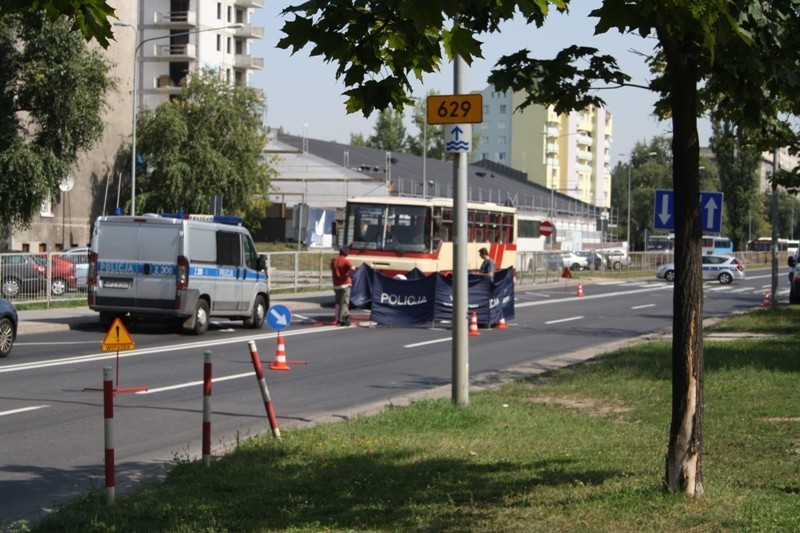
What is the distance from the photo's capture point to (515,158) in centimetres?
13112

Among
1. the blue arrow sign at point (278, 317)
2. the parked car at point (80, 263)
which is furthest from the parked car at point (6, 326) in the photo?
the parked car at point (80, 263)

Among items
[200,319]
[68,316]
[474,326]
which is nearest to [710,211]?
[474,326]

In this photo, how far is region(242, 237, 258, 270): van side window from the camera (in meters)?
26.1

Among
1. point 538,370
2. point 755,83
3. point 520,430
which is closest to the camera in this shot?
point 755,83

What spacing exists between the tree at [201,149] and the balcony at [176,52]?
2406 centimetres

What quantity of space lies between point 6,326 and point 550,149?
4228 inches

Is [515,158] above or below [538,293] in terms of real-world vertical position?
above

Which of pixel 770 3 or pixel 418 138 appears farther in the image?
pixel 418 138

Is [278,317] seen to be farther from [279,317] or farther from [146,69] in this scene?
[146,69]

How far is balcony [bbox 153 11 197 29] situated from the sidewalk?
161ft

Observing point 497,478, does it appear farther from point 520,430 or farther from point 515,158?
point 515,158

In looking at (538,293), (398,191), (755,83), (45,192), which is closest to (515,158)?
(398,191)

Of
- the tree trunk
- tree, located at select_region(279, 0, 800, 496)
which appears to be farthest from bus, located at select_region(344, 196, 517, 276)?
the tree trunk

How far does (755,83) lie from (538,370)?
10714 millimetres
